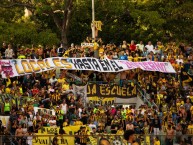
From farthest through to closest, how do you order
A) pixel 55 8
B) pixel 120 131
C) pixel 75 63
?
pixel 55 8
pixel 75 63
pixel 120 131

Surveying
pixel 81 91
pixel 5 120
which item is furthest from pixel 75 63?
pixel 5 120

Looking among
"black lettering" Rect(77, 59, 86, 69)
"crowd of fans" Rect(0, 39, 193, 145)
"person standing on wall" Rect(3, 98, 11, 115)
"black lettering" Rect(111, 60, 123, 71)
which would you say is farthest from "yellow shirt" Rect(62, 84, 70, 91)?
"person standing on wall" Rect(3, 98, 11, 115)

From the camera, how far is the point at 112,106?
3762cm

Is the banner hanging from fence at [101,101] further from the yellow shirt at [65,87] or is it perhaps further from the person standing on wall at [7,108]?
the person standing on wall at [7,108]

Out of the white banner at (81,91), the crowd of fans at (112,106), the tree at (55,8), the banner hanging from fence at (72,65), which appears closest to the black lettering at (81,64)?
the banner hanging from fence at (72,65)

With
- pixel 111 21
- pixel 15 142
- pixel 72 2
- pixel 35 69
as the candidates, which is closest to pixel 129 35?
pixel 111 21

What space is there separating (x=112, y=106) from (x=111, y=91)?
294 centimetres

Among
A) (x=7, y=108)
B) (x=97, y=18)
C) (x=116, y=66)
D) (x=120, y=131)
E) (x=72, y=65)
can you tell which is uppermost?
(x=97, y=18)

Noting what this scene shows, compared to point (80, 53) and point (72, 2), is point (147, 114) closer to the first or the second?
point (80, 53)

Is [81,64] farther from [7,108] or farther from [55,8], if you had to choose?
[55,8]

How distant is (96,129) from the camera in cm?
3450

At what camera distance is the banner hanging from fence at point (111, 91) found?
131 ft

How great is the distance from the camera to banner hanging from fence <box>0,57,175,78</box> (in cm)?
3834

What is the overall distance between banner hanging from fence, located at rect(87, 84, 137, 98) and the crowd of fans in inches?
11.9
